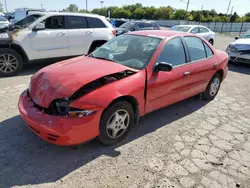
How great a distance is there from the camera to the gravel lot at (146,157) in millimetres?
2508

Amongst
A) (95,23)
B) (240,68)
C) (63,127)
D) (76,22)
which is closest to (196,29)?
(240,68)

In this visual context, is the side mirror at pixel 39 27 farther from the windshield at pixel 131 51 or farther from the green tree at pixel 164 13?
the green tree at pixel 164 13

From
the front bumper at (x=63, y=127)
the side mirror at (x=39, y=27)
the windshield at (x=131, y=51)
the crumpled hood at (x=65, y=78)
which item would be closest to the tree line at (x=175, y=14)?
the side mirror at (x=39, y=27)

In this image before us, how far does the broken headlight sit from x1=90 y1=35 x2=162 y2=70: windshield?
114cm

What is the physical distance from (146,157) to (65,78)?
1.54 m

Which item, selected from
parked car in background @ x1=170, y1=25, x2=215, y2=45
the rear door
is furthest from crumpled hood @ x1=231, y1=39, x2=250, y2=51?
the rear door

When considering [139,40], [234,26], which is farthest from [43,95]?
[234,26]

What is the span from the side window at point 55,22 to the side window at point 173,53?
4.19 metres

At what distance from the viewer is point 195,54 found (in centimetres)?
425

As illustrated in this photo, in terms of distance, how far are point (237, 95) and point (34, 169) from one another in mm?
5067

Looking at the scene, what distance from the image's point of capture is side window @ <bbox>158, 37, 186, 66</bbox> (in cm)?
360

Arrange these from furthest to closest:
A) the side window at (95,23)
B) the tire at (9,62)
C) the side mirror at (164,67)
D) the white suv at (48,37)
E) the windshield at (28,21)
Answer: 1. the side window at (95,23)
2. the windshield at (28,21)
3. the white suv at (48,37)
4. the tire at (9,62)
5. the side mirror at (164,67)

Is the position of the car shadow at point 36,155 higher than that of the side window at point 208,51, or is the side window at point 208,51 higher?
the side window at point 208,51

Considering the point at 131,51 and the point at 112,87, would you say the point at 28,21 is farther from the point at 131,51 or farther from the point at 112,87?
the point at 112,87
